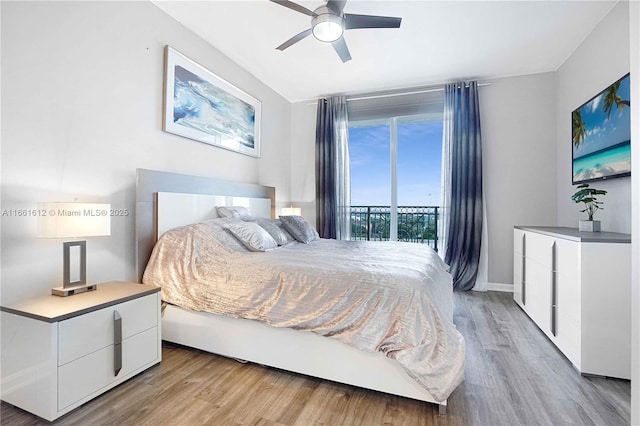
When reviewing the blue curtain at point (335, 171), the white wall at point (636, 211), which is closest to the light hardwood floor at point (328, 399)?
the white wall at point (636, 211)

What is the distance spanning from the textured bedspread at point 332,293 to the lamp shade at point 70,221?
62 centimetres

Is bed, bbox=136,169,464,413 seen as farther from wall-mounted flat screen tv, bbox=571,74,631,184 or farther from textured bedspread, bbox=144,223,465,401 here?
wall-mounted flat screen tv, bbox=571,74,631,184

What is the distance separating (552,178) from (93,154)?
4872 millimetres

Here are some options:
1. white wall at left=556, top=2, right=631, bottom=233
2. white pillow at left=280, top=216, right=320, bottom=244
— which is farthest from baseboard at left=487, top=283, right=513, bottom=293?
white pillow at left=280, top=216, right=320, bottom=244

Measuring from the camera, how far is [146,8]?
2.50 m

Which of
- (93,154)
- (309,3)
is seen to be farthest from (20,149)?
(309,3)

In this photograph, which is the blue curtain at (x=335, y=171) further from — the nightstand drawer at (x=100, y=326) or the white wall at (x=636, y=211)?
the white wall at (x=636, y=211)

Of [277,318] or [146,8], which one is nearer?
[277,318]

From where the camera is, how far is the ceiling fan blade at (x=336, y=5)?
7.20ft

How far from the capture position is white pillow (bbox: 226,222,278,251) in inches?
101

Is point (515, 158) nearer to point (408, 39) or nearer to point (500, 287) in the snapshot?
point (500, 287)

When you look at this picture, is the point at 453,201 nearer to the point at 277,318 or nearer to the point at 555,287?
the point at 555,287

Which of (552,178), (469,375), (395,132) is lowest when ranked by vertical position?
(469,375)

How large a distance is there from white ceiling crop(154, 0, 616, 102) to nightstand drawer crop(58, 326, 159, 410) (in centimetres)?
272
